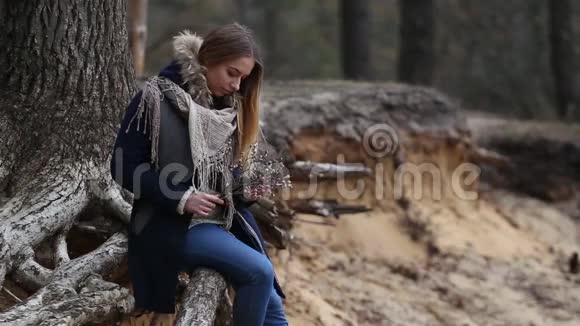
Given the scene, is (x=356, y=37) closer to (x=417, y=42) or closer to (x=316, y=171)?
(x=417, y=42)

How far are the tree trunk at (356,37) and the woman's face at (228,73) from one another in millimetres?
9515

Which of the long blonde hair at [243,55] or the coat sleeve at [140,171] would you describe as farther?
the long blonde hair at [243,55]

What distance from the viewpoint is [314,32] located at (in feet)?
67.8

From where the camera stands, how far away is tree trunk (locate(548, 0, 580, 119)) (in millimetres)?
13789

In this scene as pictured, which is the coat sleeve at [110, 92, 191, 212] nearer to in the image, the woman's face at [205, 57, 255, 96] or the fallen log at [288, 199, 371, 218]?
the woman's face at [205, 57, 255, 96]

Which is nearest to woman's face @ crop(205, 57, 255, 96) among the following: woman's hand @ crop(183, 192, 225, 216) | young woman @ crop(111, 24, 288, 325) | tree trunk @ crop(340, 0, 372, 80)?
young woman @ crop(111, 24, 288, 325)

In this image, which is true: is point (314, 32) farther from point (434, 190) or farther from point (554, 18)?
point (434, 190)

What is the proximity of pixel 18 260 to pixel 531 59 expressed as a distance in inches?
640

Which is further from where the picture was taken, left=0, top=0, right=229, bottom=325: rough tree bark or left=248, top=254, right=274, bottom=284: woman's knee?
left=0, top=0, right=229, bottom=325: rough tree bark

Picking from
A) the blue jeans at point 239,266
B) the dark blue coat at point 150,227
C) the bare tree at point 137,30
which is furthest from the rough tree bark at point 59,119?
the bare tree at point 137,30

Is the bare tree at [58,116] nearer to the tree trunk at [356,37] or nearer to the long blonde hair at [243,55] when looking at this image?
the long blonde hair at [243,55]

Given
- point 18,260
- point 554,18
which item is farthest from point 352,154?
point 554,18

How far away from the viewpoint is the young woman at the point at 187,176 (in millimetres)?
3645

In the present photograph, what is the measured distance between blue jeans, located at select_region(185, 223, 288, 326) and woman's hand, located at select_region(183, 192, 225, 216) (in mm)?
141
